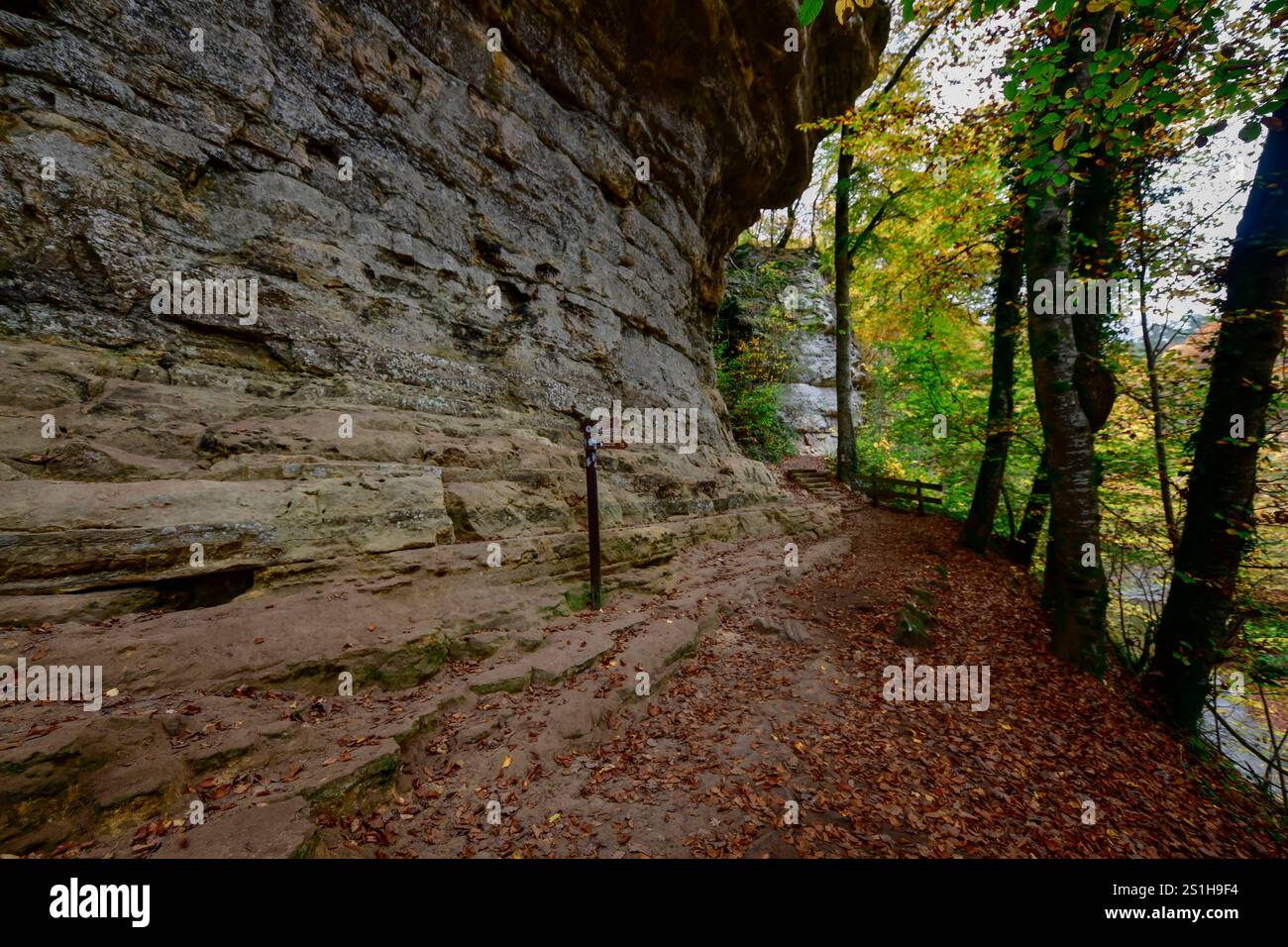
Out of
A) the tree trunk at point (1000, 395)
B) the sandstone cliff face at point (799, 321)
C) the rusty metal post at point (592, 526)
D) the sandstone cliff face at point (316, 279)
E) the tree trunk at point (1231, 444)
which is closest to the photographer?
the sandstone cliff face at point (316, 279)

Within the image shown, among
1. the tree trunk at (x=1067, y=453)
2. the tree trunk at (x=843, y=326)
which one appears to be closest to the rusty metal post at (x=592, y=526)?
the tree trunk at (x=1067, y=453)

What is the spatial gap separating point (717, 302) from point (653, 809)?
17.2m

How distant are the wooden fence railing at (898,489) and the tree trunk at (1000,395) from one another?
4.25 metres

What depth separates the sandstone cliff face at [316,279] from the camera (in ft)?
15.0

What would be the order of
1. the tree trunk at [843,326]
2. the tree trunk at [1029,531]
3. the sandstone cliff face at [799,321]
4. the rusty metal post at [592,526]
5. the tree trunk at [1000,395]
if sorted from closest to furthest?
the rusty metal post at [592,526] < the tree trunk at [1000,395] < the tree trunk at [1029,531] < the tree trunk at [843,326] < the sandstone cliff face at [799,321]

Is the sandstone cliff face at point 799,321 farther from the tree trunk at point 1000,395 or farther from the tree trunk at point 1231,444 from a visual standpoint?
the tree trunk at point 1231,444

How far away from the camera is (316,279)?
6.90 m

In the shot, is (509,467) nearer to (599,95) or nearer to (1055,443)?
(1055,443)

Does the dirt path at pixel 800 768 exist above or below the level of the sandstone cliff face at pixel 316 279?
below

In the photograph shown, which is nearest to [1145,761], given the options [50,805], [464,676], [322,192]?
[464,676]

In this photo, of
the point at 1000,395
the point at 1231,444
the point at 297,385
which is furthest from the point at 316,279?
the point at 1000,395

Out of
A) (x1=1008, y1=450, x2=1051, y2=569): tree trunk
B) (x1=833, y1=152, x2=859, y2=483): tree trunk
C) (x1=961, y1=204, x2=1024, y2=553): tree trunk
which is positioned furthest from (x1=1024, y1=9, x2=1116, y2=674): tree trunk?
(x1=833, y1=152, x2=859, y2=483): tree trunk

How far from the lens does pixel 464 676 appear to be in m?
4.82

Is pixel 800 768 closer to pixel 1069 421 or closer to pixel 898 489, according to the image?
pixel 1069 421
